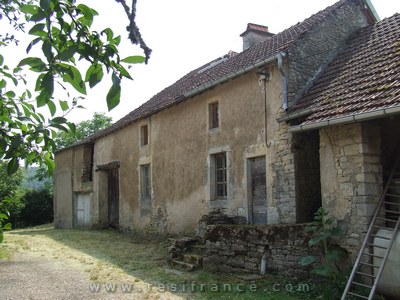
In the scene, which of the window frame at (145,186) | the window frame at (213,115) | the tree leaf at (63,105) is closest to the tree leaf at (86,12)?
the tree leaf at (63,105)

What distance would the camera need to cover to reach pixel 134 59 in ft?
5.75

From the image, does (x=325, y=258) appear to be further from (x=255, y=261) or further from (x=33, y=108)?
(x=33, y=108)

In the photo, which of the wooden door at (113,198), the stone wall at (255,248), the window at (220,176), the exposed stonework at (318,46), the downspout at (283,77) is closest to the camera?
the stone wall at (255,248)

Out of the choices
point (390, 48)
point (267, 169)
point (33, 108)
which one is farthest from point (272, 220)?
point (33, 108)

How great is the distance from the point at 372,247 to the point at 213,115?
612cm

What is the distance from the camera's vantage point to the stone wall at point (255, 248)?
23.8 feet

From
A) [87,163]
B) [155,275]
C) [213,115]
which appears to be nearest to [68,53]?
[155,275]

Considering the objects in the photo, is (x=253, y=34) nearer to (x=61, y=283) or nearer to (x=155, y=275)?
(x=155, y=275)

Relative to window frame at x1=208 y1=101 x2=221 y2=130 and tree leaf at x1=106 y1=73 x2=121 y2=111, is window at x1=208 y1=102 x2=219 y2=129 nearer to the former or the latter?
window frame at x1=208 y1=101 x2=221 y2=130

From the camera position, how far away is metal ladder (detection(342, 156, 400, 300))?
5.87 m

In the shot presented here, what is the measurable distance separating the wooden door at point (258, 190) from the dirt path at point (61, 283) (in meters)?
3.31

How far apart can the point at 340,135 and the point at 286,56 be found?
259cm

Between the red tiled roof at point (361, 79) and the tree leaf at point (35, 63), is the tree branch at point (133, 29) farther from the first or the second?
the red tiled roof at point (361, 79)

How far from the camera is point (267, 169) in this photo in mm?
9195
